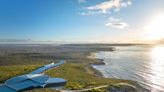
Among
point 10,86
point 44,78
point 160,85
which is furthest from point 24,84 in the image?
point 160,85

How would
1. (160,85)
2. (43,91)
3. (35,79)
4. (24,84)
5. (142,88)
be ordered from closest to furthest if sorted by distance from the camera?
(43,91)
(24,84)
(35,79)
(142,88)
(160,85)

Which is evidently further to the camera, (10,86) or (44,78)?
(44,78)

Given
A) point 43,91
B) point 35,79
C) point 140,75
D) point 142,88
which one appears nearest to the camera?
point 43,91

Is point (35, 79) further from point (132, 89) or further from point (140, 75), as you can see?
point (140, 75)

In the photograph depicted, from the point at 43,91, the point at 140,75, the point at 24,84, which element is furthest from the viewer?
the point at 140,75

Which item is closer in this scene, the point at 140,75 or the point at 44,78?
the point at 44,78

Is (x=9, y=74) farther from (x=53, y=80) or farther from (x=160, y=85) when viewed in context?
(x=160, y=85)

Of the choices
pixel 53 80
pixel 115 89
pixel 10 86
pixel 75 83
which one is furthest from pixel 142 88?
pixel 10 86
